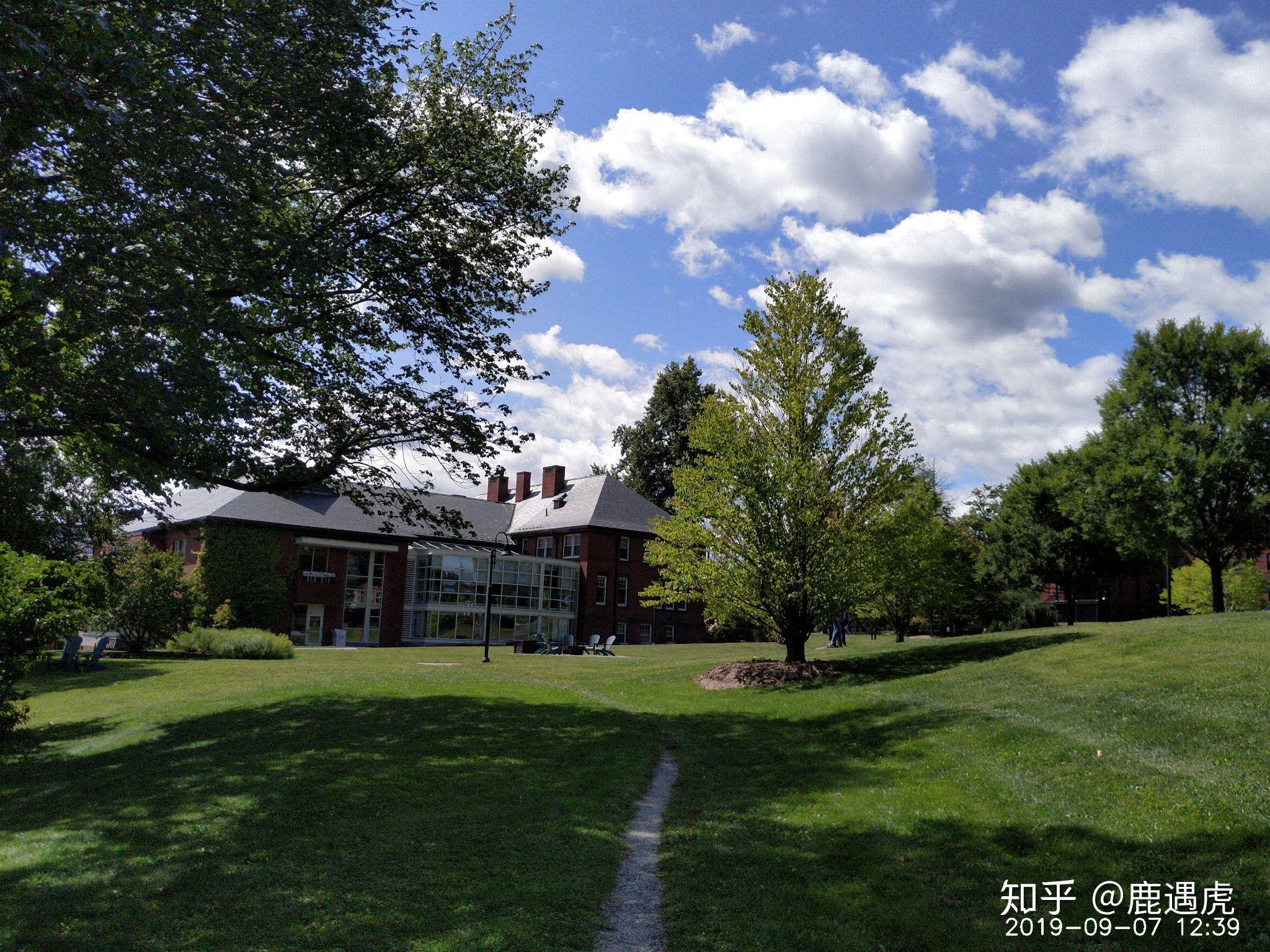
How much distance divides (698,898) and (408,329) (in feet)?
42.8

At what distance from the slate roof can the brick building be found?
10cm

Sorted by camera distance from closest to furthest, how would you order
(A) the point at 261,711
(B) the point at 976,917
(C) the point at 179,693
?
(B) the point at 976,917, (A) the point at 261,711, (C) the point at 179,693

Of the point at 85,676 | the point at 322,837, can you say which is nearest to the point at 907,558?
the point at 322,837

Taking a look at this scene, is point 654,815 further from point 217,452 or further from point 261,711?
point 261,711

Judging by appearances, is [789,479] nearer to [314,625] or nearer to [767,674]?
[767,674]

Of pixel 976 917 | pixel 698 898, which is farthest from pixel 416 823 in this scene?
pixel 976 917

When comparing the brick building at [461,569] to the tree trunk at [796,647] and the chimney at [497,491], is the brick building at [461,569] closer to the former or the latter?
the chimney at [497,491]

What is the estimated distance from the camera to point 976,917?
6312 millimetres

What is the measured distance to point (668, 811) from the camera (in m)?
9.88

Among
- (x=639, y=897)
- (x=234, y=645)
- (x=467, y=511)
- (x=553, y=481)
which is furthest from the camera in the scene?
(x=553, y=481)

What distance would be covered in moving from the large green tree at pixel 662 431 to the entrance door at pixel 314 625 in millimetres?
25981

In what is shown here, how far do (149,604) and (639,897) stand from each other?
29951mm

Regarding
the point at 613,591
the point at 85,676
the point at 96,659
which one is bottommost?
the point at 85,676

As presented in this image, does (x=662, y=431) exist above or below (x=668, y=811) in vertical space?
above
